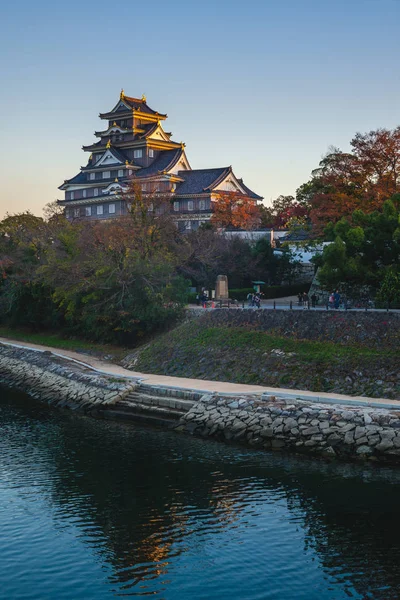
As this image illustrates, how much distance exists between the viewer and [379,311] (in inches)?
1307

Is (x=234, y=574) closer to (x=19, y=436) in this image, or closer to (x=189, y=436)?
(x=189, y=436)

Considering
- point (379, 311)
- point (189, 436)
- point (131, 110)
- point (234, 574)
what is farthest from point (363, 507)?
point (131, 110)

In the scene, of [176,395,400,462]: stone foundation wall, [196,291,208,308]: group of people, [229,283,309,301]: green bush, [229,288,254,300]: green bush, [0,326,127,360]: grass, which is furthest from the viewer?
[229,283,309,301]: green bush

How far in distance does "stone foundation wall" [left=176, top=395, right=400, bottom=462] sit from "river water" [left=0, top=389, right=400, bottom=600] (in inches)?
34.6

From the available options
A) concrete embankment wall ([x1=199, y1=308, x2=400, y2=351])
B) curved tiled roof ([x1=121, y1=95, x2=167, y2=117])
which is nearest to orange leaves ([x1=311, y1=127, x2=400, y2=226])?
concrete embankment wall ([x1=199, y1=308, x2=400, y2=351])

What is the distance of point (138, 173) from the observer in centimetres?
8375

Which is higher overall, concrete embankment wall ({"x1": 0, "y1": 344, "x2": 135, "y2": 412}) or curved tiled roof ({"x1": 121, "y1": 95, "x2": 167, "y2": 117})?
curved tiled roof ({"x1": 121, "y1": 95, "x2": 167, "y2": 117})

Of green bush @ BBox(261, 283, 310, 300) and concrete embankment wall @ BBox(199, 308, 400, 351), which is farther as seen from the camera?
green bush @ BBox(261, 283, 310, 300)

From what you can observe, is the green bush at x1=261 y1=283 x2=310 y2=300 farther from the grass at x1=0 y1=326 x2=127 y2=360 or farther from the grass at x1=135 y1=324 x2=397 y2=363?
the grass at x1=135 y1=324 x2=397 y2=363

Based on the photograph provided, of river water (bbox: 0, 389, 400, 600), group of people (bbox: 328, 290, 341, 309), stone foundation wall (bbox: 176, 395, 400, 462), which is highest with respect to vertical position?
group of people (bbox: 328, 290, 341, 309)

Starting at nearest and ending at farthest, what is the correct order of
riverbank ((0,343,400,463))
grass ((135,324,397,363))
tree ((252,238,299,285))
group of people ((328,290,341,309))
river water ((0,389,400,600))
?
1. river water ((0,389,400,600))
2. riverbank ((0,343,400,463))
3. grass ((135,324,397,363))
4. group of people ((328,290,341,309))
5. tree ((252,238,299,285))

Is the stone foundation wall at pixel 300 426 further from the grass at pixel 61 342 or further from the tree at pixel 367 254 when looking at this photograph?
the grass at pixel 61 342

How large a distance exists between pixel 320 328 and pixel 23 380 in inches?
701

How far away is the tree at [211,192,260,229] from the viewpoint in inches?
2894
